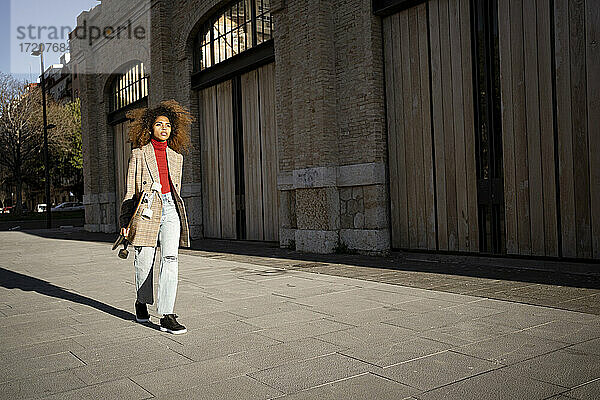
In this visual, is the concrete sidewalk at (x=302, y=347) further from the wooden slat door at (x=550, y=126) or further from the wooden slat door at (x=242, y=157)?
the wooden slat door at (x=242, y=157)

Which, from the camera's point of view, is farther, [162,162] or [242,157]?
A: [242,157]

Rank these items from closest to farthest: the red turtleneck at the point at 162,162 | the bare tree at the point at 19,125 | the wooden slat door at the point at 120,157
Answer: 1. the red turtleneck at the point at 162,162
2. the wooden slat door at the point at 120,157
3. the bare tree at the point at 19,125

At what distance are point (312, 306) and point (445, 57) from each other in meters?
5.41

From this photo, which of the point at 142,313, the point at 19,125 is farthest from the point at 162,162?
the point at 19,125

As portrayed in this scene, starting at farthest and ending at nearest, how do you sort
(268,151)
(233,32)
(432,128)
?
(233,32) → (268,151) → (432,128)

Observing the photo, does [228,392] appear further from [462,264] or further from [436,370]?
[462,264]

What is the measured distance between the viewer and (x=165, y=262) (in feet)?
16.1

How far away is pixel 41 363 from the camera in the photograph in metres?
4.09

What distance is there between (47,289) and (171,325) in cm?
357

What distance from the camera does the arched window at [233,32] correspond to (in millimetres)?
13336

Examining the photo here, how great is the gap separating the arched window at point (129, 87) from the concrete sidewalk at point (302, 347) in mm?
13354

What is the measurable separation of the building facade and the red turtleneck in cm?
546

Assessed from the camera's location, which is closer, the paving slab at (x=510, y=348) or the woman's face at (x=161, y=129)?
the paving slab at (x=510, y=348)

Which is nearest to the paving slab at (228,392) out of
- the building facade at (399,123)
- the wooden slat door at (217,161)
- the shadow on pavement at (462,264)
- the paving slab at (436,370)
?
the paving slab at (436,370)
